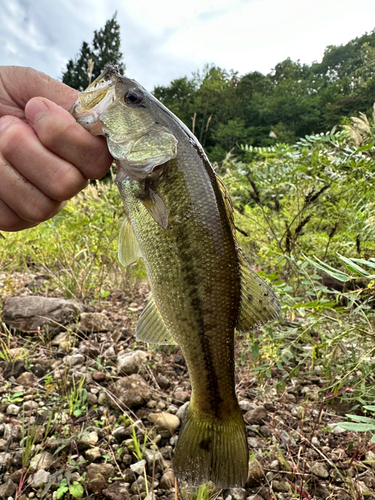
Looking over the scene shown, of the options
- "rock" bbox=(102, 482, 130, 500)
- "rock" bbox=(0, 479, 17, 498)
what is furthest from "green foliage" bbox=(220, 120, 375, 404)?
"rock" bbox=(0, 479, 17, 498)

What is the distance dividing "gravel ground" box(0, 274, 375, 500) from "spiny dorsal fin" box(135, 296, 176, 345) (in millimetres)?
714

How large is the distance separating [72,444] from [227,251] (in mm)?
1568

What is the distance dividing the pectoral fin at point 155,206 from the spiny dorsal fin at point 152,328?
375 mm

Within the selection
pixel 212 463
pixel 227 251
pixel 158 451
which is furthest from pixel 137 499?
pixel 227 251

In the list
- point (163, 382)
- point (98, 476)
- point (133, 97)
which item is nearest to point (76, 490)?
point (98, 476)

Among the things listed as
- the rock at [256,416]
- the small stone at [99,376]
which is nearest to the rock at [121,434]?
the small stone at [99,376]

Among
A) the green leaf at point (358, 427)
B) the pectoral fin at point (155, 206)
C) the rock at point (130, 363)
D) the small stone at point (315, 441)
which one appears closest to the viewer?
the green leaf at point (358, 427)

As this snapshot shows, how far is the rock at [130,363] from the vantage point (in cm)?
269

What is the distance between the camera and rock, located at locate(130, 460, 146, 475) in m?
1.88

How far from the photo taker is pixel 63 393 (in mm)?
2334

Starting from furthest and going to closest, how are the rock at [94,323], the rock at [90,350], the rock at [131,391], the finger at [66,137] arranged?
1. the rock at [94,323]
2. the rock at [90,350]
3. the rock at [131,391]
4. the finger at [66,137]

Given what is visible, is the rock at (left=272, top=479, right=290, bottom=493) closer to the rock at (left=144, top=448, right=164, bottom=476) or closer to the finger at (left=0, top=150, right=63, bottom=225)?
the rock at (left=144, top=448, right=164, bottom=476)

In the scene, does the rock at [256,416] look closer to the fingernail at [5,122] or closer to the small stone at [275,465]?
the small stone at [275,465]

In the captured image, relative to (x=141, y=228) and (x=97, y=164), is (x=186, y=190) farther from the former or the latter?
(x=97, y=164)
